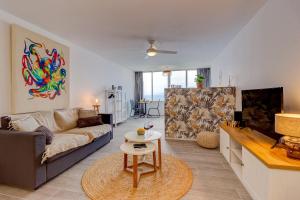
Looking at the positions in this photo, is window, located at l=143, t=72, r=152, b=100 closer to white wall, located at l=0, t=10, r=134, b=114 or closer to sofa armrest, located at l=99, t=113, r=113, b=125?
white wall, located at l=0, t=10, r=134, b=114

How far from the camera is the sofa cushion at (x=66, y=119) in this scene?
3268 millimetres

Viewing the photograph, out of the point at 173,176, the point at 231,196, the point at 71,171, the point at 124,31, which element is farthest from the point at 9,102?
the point at 231,196

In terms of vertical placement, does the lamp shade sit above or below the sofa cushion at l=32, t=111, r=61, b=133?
above

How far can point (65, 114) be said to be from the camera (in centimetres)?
341

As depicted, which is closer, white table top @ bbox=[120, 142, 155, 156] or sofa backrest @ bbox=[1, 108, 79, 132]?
white table top @ bbox=[120, 142, 155, 156]

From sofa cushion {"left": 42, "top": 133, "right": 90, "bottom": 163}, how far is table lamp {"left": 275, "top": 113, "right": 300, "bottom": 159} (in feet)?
8.62

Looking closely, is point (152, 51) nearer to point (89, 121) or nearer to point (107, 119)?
point (107, 119)

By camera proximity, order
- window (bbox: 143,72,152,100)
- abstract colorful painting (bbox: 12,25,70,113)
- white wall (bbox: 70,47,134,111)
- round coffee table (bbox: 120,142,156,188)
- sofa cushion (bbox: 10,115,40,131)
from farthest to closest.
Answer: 1. window (bbox: 143,72,152,100)
2. white wall (bbox: 70,47,134,111)
3. abstract colorful painting (bbox: 12,25,70,113)
4. sofa cushion (bbox: 10,115,40,131)
5. round coffee table (bbox: 120,142,156,188)

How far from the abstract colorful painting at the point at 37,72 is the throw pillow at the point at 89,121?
0.60 meters

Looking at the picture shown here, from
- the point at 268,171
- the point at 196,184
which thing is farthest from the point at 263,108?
the point at 196,184

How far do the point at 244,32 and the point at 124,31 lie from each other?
7.67 ft

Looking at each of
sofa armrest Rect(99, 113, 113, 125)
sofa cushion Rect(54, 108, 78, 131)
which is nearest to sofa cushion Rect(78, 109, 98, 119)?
sofa cushion Rect(54, 108, 78, 131)

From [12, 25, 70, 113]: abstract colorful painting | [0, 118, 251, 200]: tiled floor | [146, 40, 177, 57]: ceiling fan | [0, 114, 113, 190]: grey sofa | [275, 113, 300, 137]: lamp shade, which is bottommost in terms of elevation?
[0, 118, 251, 200]: tiled floor

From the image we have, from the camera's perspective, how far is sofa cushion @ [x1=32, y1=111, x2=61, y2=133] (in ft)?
9.13
